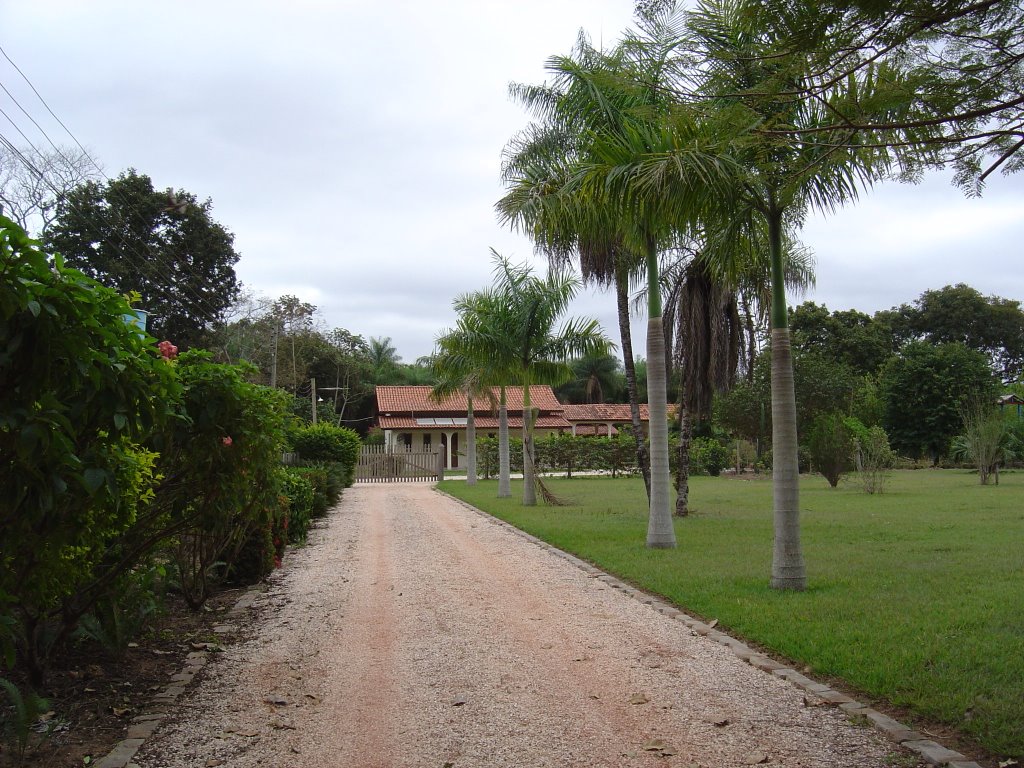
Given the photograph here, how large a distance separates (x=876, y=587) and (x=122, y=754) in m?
7.17

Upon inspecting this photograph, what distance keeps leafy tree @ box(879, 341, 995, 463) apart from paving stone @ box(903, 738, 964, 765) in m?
40.0

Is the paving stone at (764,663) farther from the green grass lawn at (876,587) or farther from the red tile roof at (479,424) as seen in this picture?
the red tile roof at (479,424)

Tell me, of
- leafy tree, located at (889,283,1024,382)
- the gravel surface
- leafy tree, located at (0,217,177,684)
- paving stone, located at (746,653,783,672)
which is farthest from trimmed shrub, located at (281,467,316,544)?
leafy tree, located at (889,283,1024,382)

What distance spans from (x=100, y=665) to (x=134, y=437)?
2793 mm

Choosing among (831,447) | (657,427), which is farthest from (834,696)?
(831,447)

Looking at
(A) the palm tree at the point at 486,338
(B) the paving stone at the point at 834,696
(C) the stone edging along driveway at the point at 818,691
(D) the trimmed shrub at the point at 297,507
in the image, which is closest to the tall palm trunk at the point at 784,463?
(C) the stone edging along driveway at the point at 818,691

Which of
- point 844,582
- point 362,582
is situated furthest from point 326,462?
point 844,582

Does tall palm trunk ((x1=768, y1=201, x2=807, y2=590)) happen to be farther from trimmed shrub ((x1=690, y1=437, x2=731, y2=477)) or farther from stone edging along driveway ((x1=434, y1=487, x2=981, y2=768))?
trimmed shrub ((x1=690, y1=437, x2=731, y2=477))

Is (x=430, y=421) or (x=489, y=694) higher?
(x=430, y=421)

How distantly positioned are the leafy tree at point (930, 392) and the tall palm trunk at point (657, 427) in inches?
1312

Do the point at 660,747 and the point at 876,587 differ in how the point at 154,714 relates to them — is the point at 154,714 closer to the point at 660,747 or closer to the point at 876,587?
the point at 660,747

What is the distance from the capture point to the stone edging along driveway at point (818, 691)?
4.22 m

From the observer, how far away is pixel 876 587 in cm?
855

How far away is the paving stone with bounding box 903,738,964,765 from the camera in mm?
4152
